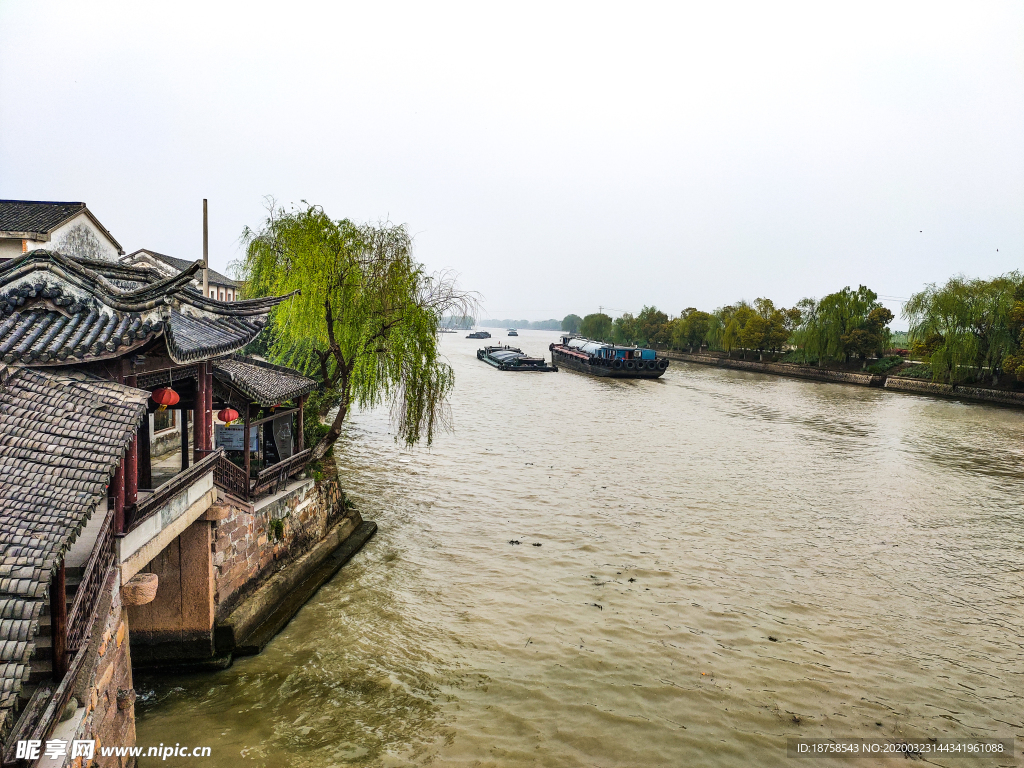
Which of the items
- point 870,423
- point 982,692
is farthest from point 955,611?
point 870,423

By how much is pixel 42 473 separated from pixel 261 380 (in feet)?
18.7

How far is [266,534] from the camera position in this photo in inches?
358

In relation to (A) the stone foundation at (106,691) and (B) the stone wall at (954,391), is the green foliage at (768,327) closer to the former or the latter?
(B) the stone wall at (954,391)

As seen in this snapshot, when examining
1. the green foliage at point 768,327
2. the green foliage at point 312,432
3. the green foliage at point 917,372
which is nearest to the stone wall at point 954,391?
the green foliage at point 917,372

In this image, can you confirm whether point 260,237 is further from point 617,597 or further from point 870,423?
point 870,423

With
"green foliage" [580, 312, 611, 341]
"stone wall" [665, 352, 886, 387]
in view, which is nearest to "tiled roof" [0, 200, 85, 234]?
"stone wall" [665, 352, 886, 387]

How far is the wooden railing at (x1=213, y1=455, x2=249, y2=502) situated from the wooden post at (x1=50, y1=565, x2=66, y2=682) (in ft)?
12.5

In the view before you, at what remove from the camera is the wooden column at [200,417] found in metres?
7.47

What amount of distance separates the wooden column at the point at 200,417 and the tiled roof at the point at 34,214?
12.4m

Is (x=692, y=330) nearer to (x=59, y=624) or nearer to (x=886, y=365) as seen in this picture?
(x=886, y=365)

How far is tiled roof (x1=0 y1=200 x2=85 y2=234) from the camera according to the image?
653 inches

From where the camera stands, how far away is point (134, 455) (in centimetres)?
561

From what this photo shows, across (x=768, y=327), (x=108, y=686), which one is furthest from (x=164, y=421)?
Result: (x=768, y=327)

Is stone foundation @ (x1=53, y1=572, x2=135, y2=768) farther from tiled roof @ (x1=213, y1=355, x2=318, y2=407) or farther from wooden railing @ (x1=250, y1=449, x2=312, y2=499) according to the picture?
tiled roof @ (x1=213, y1=355, x2=318, y2=407)
